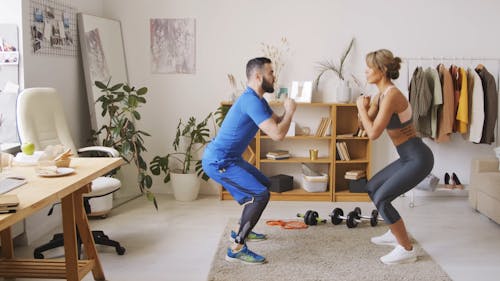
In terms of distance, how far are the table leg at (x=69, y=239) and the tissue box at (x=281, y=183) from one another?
284 centimetres

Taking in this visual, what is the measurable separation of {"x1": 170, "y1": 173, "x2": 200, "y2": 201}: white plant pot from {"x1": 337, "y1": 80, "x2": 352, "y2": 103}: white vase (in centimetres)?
166

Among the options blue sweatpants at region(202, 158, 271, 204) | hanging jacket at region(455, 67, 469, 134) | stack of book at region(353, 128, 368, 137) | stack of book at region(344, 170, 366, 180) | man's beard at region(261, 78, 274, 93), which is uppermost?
man's beard at region(261, 78, 274, 93)

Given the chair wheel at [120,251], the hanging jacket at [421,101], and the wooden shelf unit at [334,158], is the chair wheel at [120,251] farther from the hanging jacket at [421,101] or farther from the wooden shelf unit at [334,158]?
the hanging jacket at [421,101]

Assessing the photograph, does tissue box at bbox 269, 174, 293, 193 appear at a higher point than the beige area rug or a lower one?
higher

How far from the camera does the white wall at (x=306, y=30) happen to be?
5719 mm

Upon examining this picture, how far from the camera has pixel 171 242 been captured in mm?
4172

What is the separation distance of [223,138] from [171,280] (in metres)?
0.98

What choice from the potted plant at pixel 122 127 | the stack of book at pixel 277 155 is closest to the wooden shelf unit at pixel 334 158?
the stack of book at pixel 277 155

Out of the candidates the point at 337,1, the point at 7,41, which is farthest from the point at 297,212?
the point at 7,41

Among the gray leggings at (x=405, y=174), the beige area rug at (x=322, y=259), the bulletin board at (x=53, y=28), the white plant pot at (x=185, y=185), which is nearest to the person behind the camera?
the beige area rug at (x=322, y=259)

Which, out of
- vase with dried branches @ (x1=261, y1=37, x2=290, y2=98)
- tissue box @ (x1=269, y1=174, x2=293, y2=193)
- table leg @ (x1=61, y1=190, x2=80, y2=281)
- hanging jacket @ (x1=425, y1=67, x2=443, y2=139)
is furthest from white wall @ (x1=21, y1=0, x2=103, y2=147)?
hanging jacket @ (x1=425, y1=67, x2=443, y2=139)

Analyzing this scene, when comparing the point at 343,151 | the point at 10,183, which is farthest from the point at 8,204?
the point at 343,151

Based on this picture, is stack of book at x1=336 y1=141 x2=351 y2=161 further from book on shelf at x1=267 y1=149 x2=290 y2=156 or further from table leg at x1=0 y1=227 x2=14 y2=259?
table leg at x1=0 y1=227 x2=14 y2=259

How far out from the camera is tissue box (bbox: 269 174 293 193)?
18.4 ft
